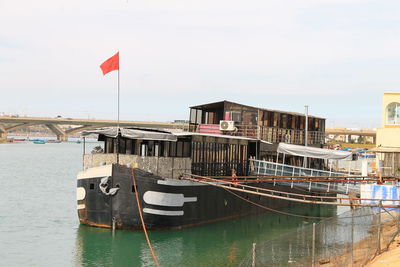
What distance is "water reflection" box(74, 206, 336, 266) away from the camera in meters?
24.0

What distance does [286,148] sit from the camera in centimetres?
3456

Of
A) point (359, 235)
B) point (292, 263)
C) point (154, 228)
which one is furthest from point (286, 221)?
point (292, 263)

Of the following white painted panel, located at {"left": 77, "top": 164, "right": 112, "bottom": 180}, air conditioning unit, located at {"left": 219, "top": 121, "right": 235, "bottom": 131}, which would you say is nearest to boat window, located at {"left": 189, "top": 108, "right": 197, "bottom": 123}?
air conditioning unit, located at {"left": 219, "top": 121, "right": 235, "bottom": 131}

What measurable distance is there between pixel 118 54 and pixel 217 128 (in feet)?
40.9

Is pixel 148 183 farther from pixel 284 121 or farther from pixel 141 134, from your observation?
pixel 284 121

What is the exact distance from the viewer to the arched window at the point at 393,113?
152 ft

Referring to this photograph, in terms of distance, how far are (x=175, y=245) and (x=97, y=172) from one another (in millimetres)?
5560

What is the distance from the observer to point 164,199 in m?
27.3

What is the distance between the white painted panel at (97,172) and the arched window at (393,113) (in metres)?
29.2

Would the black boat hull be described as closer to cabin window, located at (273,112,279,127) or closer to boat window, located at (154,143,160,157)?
boat window, located at (154,143,160,157)

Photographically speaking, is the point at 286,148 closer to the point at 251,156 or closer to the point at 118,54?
the point at 251,156

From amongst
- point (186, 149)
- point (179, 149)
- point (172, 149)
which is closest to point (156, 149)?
point (172, 149)

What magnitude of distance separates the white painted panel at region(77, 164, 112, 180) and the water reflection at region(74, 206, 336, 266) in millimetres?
2908

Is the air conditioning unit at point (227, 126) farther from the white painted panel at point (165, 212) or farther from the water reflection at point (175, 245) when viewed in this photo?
the white painted panel at point (165, 212)
